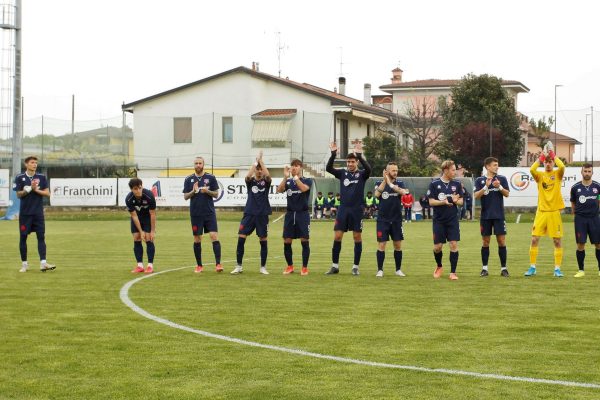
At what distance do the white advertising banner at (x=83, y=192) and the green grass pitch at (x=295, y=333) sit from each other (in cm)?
3200

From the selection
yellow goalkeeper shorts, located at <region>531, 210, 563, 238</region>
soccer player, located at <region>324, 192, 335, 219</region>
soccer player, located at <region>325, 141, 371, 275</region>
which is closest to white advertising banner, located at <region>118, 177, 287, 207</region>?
soccer player, located at <region>324, 192, 335, 219</region>

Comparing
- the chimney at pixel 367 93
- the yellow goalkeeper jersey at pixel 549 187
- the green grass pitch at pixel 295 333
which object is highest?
the chimney at pixel 367 93

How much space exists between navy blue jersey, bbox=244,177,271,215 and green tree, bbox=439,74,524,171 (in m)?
44.9

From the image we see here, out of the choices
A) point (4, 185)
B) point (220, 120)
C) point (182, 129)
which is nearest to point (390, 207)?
point (4, 185)

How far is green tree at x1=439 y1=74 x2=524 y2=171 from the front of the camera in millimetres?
61500

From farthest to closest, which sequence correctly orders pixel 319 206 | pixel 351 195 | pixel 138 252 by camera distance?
pixel 319 206, pixel 138 252, pixel 351 195

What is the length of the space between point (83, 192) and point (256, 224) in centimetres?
3560

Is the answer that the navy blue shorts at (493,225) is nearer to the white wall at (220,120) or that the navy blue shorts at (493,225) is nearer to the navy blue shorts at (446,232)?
the navy blue shorts at (446,232)

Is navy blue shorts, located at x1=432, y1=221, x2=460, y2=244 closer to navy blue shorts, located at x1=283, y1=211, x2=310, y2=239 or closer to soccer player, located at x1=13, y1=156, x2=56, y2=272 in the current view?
navy blue shorts, located at x1=283, y1=211, x2=310, y2=239

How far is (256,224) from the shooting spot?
17.3 m

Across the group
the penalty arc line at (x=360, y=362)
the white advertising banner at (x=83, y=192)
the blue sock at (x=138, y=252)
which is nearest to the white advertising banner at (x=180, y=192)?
the white advertising banner at (x=83, y=192)

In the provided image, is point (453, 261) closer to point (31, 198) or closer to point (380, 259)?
point (380, 259)

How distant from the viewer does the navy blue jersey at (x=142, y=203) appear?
17.2 meters

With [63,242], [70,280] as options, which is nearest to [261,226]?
[70,280]
